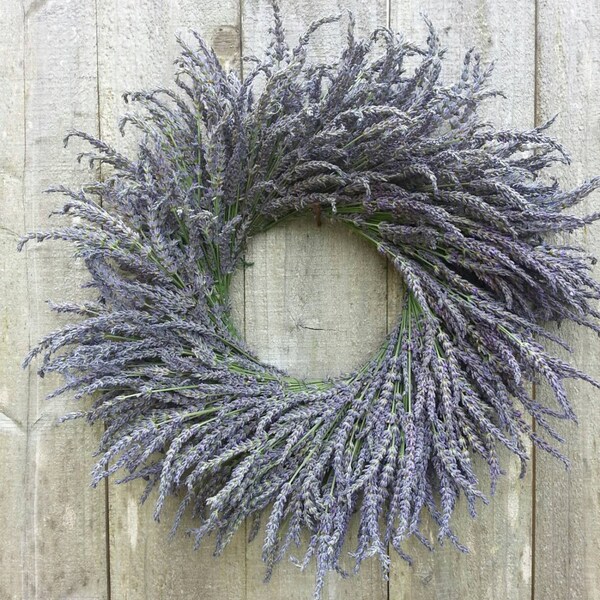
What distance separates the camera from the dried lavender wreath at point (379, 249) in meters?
0.99

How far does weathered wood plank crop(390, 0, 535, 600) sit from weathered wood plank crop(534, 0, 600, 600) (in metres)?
0.04

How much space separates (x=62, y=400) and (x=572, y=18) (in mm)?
1565

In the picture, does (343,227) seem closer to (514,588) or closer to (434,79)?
(434,79)

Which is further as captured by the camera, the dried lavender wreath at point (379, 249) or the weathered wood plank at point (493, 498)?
the weathered wood plank at point (493, 498)

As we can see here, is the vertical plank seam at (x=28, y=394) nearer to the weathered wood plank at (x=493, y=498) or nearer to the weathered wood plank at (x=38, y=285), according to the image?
the weathered wood plank at (x=38, y=285)

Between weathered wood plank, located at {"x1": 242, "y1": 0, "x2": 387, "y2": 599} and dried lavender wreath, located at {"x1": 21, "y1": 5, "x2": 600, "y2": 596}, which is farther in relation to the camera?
weathered wood plank, located at {"x1": 242, "y1": 0, "x2": 387, "y2": 599}

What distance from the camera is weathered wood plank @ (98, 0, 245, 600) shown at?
122cm

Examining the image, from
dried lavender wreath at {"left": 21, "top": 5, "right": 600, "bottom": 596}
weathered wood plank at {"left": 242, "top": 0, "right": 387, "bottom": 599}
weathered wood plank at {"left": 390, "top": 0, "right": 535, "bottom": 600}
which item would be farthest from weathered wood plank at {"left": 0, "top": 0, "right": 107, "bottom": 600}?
weathered wood plank at {"left": 390, "top": 0, "right": 535, "bottom": 600}

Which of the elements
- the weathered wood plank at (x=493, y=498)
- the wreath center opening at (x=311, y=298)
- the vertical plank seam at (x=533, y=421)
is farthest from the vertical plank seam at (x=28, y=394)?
the vertical plank seam at (x=533, y=421)

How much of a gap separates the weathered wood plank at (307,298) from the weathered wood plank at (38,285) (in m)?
0.43

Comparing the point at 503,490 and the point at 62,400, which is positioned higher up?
the point at 62,400

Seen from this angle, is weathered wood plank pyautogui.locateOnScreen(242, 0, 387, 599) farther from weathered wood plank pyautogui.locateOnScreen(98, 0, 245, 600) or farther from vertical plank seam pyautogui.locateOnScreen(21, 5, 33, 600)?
vertical plank seam pyautogui.locateOnScreen(21, 5, 33, 600)

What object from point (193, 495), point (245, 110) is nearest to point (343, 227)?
point (245, 110)

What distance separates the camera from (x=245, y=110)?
3.51ft
